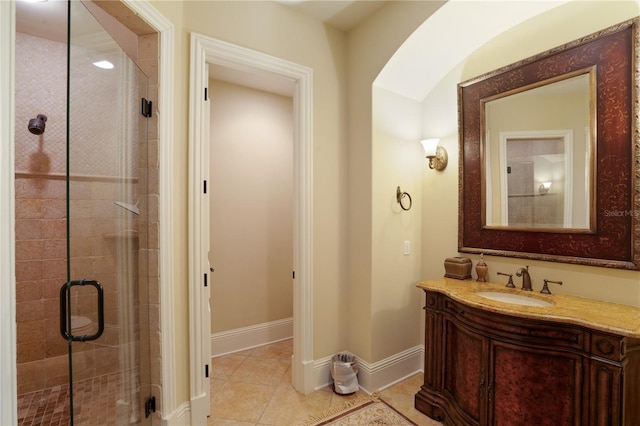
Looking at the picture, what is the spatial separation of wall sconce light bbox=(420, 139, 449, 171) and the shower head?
304 centimetres

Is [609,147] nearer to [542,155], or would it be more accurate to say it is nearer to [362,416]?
[542,155]

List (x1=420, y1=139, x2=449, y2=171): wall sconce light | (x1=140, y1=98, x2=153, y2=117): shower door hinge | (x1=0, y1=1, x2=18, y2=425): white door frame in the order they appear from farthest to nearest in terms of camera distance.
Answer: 1. (x1=420, y1=139, x2=449, y2=171): wall sconce light
2. (x1=140, y1=98, x2=153, y2=117): shower door hinge
3. (x1=0, y1=1, x2=18, y2=425): white door frame

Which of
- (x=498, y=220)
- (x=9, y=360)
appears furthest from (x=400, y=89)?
(x=9, y=360)

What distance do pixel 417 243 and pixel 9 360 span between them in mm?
2495

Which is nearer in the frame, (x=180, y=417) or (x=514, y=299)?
(x=180, y=417)

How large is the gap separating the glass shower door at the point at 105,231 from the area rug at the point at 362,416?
3.61ft

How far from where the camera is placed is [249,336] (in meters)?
3.07

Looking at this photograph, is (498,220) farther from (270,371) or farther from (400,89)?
(270,371)

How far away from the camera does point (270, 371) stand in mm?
2609

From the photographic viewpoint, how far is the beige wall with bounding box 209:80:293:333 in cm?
294

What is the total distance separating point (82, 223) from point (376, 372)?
2187 millimetres

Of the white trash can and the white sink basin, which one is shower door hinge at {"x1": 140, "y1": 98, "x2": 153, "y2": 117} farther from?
the white sink basin

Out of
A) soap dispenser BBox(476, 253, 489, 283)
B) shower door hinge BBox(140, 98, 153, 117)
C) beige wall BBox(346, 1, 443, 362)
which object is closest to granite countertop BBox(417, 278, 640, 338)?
soap dispenser BBox(476, 253, 489, 283)

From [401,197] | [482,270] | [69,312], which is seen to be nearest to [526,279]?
[482,270]
